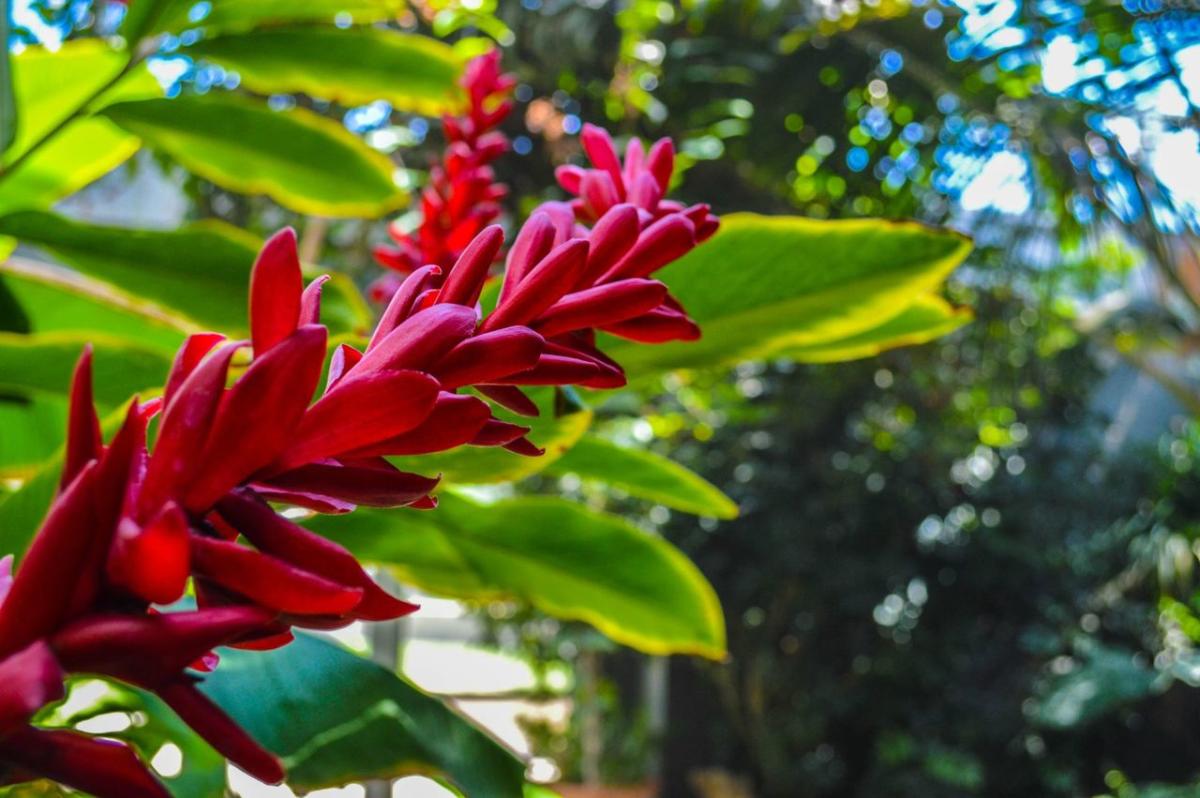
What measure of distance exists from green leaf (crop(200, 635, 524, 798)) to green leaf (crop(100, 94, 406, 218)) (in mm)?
420

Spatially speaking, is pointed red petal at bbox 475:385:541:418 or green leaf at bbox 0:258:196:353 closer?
pointed red petal at bbox 475:385:541:418

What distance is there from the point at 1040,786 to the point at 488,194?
387cm

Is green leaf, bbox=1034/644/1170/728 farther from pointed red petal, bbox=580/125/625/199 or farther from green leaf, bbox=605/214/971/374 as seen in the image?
pointed red petal, bbox=580/125/625/199

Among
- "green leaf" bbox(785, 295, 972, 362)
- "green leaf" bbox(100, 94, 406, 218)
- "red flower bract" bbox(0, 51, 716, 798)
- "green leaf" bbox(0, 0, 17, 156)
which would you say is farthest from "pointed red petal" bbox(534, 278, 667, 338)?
"green leaf" bbox(100, 94, 406, 218)

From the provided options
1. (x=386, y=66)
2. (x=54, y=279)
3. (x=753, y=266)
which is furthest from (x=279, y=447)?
(x=386, y=66)

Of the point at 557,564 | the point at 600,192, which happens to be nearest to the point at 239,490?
the point at 600,192

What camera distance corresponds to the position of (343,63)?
75 cm

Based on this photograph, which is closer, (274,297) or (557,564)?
(274,297)

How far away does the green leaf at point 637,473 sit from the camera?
0.49 meters

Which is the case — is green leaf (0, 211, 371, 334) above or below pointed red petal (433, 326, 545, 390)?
below

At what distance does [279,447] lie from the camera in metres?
0.13

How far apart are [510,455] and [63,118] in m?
0.49

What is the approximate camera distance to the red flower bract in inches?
4.6

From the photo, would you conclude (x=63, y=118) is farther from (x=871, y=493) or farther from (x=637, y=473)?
(x=871, y=493)
